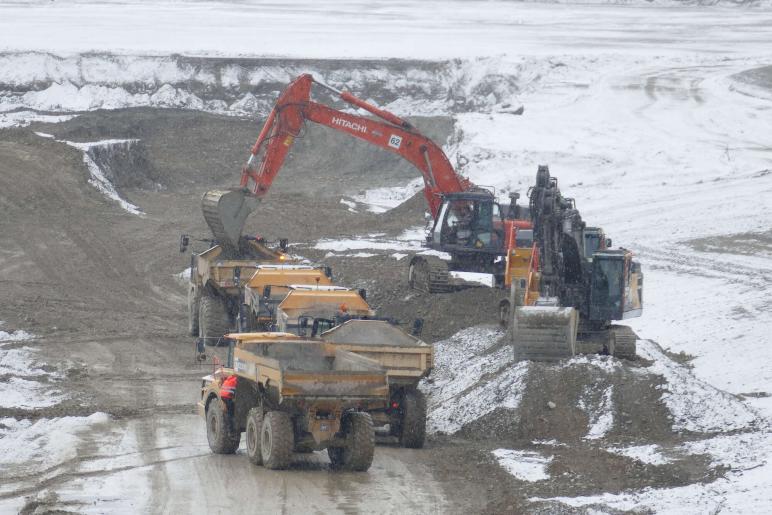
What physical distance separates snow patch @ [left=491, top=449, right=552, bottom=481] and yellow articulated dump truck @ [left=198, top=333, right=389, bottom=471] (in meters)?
1.70

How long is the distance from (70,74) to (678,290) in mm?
46736

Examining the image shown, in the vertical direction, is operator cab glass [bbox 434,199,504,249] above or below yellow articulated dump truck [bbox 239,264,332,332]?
above

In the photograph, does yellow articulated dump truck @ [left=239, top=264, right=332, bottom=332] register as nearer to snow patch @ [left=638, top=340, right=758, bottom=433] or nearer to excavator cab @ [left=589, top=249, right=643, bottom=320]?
excavator cab @ [left=589, top=249, right=643, bottom=320]

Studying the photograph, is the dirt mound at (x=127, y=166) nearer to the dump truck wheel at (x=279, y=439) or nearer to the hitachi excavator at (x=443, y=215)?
the hitachi excavator at (x=443, y=215)

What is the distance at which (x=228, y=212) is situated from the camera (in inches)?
1092

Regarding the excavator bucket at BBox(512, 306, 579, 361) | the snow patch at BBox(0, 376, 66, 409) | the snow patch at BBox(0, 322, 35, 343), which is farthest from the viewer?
the snow patch at BBox(0, 322, 35, 343)

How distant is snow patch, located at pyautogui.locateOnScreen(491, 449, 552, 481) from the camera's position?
15.7 meters

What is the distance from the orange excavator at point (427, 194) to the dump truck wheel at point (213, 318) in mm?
1907

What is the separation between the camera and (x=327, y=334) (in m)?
17.9

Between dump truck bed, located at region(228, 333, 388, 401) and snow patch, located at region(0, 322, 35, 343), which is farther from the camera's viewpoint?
snow patch, located at region(0, 322, 35, 343)

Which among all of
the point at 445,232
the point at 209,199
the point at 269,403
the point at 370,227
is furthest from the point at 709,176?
the point at 269,403

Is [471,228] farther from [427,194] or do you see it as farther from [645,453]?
[645,453]

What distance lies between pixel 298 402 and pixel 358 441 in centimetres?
87

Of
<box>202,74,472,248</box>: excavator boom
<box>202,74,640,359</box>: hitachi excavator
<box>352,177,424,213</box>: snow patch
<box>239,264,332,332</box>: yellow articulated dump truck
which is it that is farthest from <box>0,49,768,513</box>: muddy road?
<box>352,177,424,213</box>: snow patch
